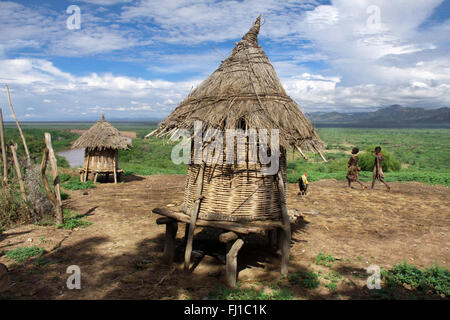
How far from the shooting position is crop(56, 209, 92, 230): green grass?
6.78 meters

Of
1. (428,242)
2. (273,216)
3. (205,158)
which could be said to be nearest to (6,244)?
(205,158)

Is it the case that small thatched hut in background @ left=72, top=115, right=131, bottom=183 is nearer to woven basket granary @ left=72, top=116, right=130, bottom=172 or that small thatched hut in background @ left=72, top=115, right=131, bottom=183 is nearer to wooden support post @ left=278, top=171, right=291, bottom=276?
woven basket granary @ left=72, top=116, right=130, bottom=172

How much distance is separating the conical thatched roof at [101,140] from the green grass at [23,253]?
25.3 feet

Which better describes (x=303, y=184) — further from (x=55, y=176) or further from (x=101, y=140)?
(x=101, y=140)

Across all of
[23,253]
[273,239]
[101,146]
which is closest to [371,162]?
[273,239]

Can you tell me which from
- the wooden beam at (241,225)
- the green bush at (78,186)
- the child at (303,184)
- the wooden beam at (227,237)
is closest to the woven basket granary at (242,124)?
the wooden beam at (241,225)

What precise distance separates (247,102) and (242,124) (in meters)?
0.54

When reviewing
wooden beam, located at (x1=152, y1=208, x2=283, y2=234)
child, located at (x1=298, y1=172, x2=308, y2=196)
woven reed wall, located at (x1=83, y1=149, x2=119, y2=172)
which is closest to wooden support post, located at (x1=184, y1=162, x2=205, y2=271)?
wooden beam, located at (x1=152, y1=208, x2=283, y2=234)

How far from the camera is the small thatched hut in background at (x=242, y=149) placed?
186 inches

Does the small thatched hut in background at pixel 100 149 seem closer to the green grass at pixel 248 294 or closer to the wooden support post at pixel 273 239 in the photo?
the wooden support post at pixel 273 239

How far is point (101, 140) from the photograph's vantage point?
12633 millimetres

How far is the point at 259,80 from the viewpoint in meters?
5.19
